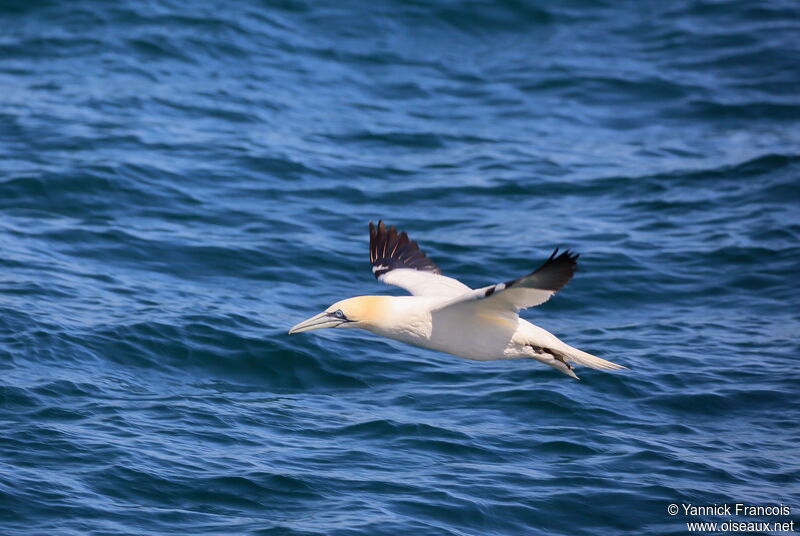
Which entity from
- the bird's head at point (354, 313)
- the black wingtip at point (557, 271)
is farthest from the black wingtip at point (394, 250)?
the black wingtip at point (557, 271)

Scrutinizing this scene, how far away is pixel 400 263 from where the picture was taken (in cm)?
1080

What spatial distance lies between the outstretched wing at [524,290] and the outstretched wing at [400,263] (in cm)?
123

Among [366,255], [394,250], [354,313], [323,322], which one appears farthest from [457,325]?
[366,255]

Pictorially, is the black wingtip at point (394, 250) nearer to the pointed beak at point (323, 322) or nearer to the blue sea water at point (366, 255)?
the blue sea water at point (366, 255)

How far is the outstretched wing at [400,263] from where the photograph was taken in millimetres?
10414

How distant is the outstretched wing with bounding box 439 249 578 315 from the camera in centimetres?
806

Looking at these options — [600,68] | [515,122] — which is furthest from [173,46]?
[600,68]

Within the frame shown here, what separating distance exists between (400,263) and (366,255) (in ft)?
10.1

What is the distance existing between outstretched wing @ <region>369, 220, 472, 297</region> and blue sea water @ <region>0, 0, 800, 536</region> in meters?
1.15

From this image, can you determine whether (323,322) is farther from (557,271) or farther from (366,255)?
(366,255)

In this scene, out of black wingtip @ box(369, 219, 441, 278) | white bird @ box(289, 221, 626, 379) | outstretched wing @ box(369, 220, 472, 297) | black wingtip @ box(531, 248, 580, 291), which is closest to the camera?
black wingtip @ box(531, 248, 580, 291)

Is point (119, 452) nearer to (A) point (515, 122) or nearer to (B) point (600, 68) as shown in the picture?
(A) point (515, 122)

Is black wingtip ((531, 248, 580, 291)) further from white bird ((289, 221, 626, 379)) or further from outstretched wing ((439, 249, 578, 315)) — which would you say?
white bird ((289, 221, 626, 379))

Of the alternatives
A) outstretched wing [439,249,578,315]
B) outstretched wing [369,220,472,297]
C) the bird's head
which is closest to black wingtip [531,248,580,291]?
outstretched wing [439,249,578,315]
